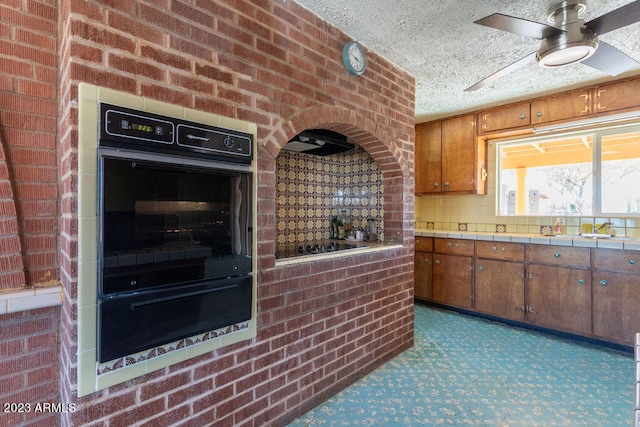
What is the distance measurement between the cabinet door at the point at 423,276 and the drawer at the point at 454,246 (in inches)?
6.5

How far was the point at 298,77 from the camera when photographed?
1869mm

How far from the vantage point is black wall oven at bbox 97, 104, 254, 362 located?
1136 millimetres

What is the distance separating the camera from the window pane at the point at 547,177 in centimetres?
346

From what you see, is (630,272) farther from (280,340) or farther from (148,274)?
(148,274)

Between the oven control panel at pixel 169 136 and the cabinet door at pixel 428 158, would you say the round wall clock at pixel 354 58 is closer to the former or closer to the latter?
the oven control panel at pixel 169 136

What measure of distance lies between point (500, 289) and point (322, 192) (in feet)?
7.31

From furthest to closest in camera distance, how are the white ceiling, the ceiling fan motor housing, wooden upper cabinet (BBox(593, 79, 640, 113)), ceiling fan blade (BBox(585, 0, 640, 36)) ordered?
1. wooden upper cabinet (BBox(593, 79, 640, 113))
2. the white ceiling
3. the ceiling fan motor housing
4. ceiling fan blade (BBox(585, 0, 640, 36))

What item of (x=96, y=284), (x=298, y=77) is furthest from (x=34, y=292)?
(x=298, y=77)

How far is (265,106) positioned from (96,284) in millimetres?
1134

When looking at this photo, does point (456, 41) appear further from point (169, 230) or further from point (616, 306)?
point (616, 306)

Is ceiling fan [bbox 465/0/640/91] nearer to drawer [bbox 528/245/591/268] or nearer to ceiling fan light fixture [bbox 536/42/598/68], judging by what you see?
ceiling fan light fixture [bbox 536/42/598/68]

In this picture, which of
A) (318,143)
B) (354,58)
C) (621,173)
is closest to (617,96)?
(621,173)

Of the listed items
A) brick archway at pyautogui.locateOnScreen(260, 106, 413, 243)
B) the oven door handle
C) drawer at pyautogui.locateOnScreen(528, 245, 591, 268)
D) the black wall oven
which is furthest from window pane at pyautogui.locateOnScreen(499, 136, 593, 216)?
the oven door handle

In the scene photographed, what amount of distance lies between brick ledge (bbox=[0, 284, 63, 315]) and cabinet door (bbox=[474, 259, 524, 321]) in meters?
3.69
